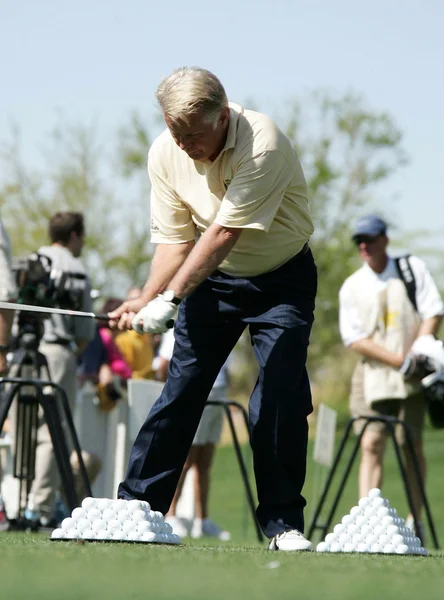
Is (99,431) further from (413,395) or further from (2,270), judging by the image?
(2,270)

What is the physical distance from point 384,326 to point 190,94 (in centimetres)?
448

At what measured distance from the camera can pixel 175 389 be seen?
219 inches

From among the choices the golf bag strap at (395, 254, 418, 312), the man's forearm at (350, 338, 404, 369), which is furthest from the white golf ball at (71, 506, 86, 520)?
the golf bag strap at (395, 254, 418, 312)

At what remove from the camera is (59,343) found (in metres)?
8.97

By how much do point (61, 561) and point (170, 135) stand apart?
2241 millimetres

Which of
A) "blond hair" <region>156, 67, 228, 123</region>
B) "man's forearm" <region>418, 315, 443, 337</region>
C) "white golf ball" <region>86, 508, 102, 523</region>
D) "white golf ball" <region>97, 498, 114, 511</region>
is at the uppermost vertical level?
"blond hair" <region>156, 67, 228, 123</region>

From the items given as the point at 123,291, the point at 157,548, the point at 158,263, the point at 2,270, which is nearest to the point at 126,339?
the point at 2,270

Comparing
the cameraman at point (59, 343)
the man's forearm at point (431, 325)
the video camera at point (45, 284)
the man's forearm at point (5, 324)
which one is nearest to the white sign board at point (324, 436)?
the man's forearm at point (431, 325)

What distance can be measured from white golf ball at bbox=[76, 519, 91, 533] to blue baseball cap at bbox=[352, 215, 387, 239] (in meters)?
4.65

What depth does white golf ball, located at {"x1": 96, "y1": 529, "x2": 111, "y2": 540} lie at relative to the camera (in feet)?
16.5

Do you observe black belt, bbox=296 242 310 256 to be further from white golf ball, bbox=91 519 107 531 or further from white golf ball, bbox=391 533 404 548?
white golf ball, bbox=91 519 107 531

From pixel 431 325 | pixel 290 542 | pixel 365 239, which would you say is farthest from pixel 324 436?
pixel 290 542

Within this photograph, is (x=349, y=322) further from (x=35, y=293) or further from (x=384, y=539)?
(x=384, y=539)

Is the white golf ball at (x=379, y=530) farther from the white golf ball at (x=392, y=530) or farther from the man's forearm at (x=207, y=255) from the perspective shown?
the man's forearm at (x=207, y=255)
